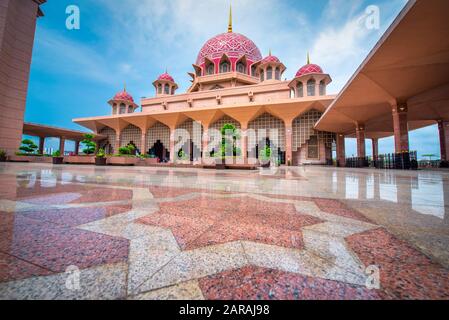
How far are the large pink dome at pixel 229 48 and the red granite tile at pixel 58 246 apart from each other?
30.5m

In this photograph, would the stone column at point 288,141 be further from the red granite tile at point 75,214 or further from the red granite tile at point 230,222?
the red granite tile at point 75,214

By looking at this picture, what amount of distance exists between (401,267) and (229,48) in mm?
32162

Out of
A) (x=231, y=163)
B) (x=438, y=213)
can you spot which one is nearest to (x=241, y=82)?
(x=231, y=163)

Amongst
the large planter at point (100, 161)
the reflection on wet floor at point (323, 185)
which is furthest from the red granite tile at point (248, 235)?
the large planter at point (100, 161)

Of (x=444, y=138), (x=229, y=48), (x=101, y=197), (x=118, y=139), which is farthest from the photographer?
(x=118, y=139)

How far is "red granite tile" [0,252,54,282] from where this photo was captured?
2.11 ft

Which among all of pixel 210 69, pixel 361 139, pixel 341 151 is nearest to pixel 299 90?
pixel 341 151

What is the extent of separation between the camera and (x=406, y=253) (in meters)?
0.86

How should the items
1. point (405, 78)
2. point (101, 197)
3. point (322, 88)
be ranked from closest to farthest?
point (101, 197)
point (405, 78)
point (322, 88)

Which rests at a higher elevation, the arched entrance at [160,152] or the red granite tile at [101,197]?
the arched entrance at [160,152]

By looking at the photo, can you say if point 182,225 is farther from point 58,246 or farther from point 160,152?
point 160,152

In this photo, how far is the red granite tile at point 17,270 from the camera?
643 millimetres

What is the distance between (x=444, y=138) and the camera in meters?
15.8

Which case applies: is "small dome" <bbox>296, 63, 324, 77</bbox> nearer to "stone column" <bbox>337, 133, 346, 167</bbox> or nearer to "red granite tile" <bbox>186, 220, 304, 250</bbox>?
"stone column" <bbox>337, 133, 346, 167</bbox>
